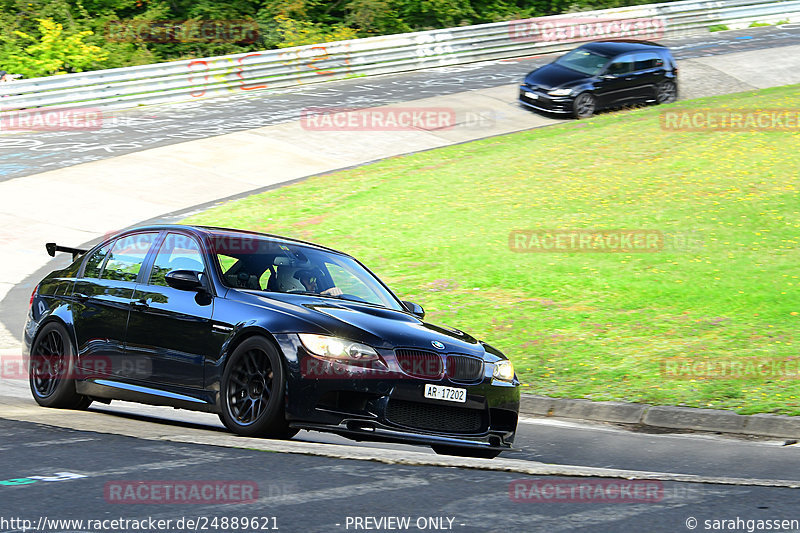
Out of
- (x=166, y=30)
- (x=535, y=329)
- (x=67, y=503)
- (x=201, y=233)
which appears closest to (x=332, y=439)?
(x=201, y=233)

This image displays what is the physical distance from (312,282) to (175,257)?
1118mm

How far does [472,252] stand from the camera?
1608 cm

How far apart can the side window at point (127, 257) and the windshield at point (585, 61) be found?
750 inches

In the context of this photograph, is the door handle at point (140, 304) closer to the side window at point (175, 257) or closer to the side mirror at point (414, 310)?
the side window at point (175, 257)

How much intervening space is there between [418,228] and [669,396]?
7812 millimetres

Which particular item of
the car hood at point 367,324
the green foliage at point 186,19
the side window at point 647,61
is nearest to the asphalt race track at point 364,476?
the car hood at point 367,324

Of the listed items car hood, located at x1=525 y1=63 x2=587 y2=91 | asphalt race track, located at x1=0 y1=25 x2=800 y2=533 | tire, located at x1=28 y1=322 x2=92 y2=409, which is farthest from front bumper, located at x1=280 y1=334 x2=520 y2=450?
car hood, located at x1=525 y1=63 x2=587 y2=91

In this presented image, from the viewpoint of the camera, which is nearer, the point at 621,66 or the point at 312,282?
the point at 312,282

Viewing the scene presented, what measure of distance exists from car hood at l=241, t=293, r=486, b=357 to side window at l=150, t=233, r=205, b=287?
2.72 ft

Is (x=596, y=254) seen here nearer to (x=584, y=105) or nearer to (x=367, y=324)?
(x=367, y=324)

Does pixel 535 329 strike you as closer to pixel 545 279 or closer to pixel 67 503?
pixel 545 279

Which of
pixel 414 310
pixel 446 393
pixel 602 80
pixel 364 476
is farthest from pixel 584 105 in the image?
pixel 364 476

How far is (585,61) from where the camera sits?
26.8 m

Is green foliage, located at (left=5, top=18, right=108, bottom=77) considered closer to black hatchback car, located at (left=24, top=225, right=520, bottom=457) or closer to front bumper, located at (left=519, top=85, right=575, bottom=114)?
front bumper, located at (left=519, top=85, right=575, bottom=114)
